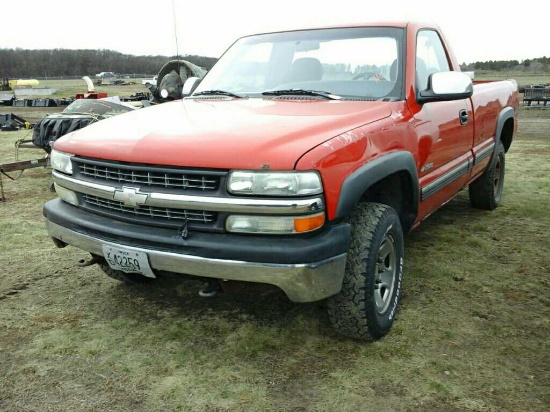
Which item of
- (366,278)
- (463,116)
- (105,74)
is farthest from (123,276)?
(105,74)

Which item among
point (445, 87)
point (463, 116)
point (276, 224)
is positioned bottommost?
point (276, 224)

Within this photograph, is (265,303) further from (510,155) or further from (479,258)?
(510,155)

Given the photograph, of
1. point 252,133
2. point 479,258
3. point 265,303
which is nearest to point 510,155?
point 479,258

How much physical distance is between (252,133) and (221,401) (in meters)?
1.30

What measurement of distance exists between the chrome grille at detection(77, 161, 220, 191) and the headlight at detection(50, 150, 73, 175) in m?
0.21

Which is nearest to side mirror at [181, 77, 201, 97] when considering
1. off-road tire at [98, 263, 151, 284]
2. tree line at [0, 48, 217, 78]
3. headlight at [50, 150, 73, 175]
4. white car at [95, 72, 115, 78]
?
headlight at [50, 150, 73, 175]

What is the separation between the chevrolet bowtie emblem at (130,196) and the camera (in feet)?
8.77

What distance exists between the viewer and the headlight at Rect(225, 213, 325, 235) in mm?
2449

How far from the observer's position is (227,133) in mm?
2699

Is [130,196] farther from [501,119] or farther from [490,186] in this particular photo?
[490,186]

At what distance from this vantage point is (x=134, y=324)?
10.9 ft

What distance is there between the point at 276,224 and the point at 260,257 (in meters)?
0.17

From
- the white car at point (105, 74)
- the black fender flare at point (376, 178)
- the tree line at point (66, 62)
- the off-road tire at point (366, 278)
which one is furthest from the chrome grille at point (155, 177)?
the tree line at point (66, 62)

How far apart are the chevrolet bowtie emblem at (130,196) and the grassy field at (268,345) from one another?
0.77 m
